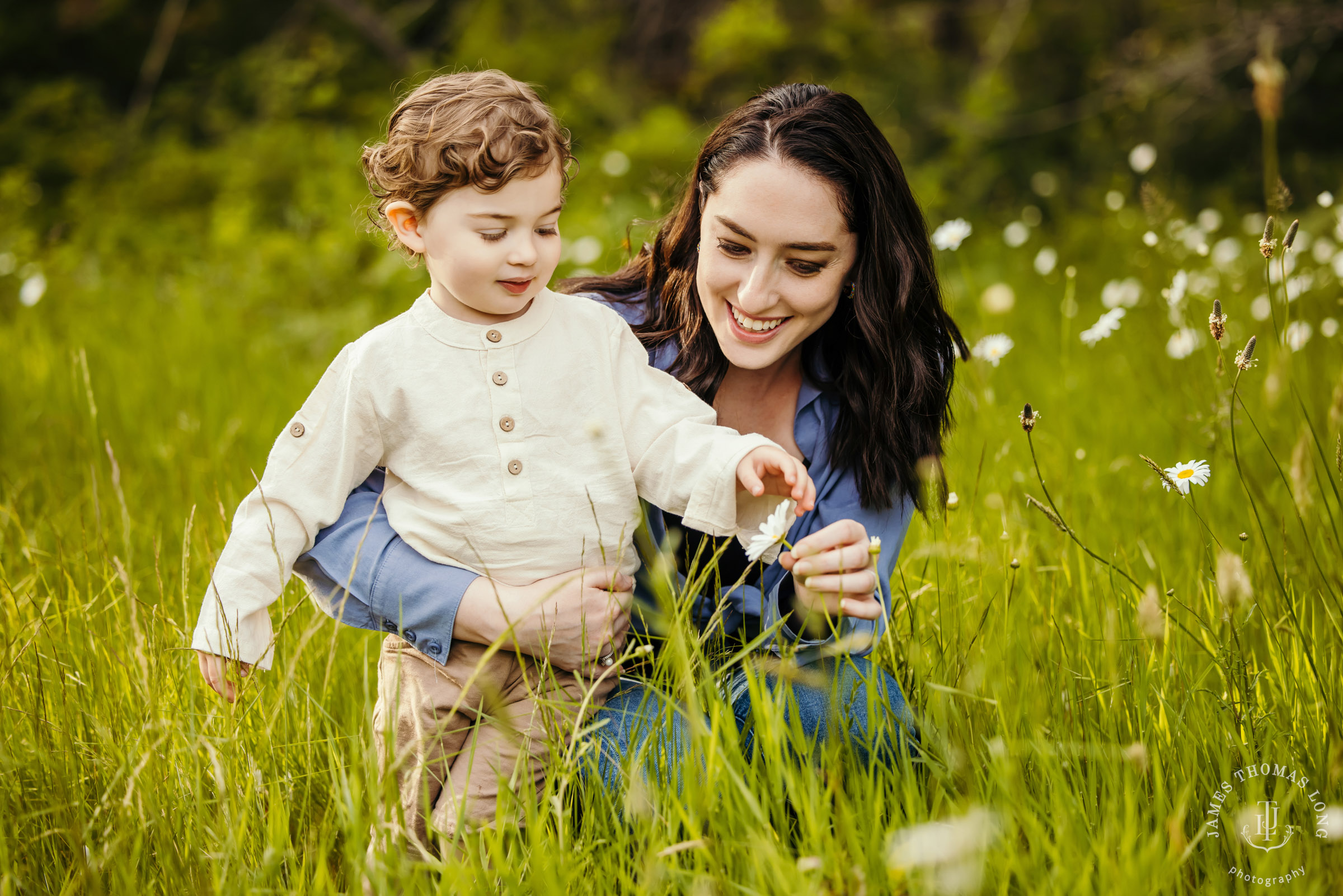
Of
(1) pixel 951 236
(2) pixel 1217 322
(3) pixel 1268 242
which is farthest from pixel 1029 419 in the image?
(1) pixel 951 236

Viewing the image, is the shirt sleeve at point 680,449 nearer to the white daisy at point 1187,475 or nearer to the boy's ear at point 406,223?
the boy's ear at point 406,223

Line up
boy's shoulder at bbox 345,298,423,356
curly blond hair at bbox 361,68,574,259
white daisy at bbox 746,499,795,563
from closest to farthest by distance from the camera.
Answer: white daisy at bbox 746,499,795,563, curly blond hair at bbox 361,68,574,259, boy's shoulder at bbox 345,298,423,356

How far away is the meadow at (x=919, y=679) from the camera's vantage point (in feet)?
4.22

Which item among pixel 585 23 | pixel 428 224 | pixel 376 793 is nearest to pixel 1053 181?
pixel 585 23

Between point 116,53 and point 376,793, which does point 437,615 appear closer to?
point 376,793

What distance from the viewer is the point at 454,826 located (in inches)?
60.3

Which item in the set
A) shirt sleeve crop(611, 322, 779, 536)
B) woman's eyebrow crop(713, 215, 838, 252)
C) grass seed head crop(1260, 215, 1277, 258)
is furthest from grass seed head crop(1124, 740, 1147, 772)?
woman's eyebrow crop(713, 215, 838, 252)

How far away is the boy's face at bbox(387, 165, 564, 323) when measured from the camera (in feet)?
4.77

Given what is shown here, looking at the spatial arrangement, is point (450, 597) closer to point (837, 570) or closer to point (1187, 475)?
point (837, 570)

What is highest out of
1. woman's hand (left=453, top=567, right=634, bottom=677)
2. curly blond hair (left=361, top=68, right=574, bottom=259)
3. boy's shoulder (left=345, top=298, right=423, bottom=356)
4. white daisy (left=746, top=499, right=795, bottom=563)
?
curly blond hair (left=361, top=68, right=574, bottom=259)

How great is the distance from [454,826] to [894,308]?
1.11 metres

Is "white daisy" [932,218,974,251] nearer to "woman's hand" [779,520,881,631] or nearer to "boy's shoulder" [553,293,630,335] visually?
"boy's shoulder" [553,293,630,335]

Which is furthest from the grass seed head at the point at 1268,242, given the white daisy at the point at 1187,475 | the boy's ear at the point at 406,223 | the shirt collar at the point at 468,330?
the boy's ear at the point at 406,223

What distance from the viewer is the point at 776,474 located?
58.9 inches
